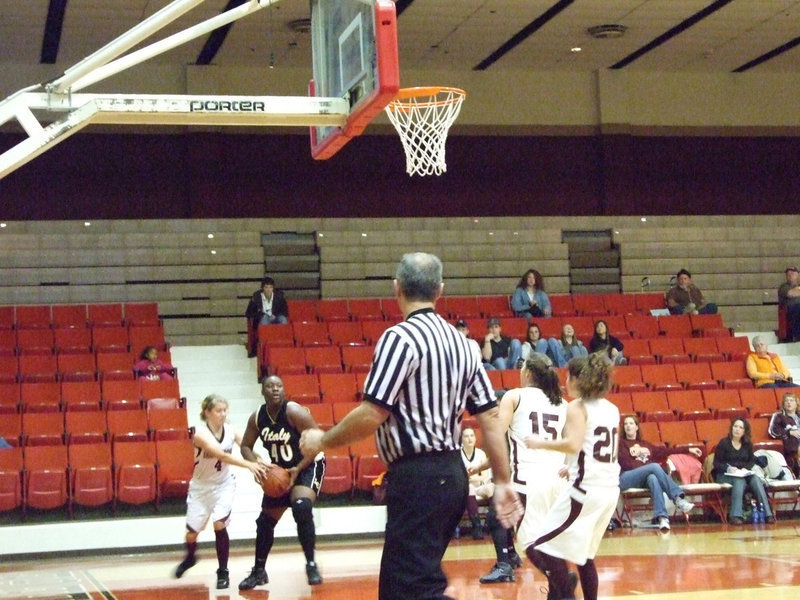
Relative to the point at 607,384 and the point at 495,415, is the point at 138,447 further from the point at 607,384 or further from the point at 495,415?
the point at 495,415

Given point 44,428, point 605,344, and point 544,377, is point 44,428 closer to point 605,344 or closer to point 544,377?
point 605,344

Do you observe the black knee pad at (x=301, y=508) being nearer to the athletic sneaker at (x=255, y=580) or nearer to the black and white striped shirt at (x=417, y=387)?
the athletic sneaker at (x=255, y=580)

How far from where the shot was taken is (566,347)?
16.3 meters

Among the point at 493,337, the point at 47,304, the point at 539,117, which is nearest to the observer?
the point at 493,337

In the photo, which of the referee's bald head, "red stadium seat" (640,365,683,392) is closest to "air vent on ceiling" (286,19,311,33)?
"red stadium seat" (640,365,683,392)

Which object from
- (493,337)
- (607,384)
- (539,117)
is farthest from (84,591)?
(539,117)

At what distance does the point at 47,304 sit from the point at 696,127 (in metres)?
12.1

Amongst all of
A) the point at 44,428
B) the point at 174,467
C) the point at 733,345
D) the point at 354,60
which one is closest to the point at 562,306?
the point at 733,345

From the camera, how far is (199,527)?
30.2 ft

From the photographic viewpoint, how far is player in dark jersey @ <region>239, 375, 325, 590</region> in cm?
880

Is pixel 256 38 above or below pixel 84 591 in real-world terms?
above

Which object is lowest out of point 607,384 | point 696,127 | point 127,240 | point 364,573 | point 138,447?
point 364,573

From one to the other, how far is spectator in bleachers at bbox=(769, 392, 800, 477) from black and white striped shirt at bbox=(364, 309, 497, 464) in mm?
10971

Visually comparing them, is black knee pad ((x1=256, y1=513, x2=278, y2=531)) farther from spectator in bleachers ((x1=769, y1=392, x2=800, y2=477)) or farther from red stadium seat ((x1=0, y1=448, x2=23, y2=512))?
spectator in bleachers ((x1=769, y1=392, x2=800, y2=477))
